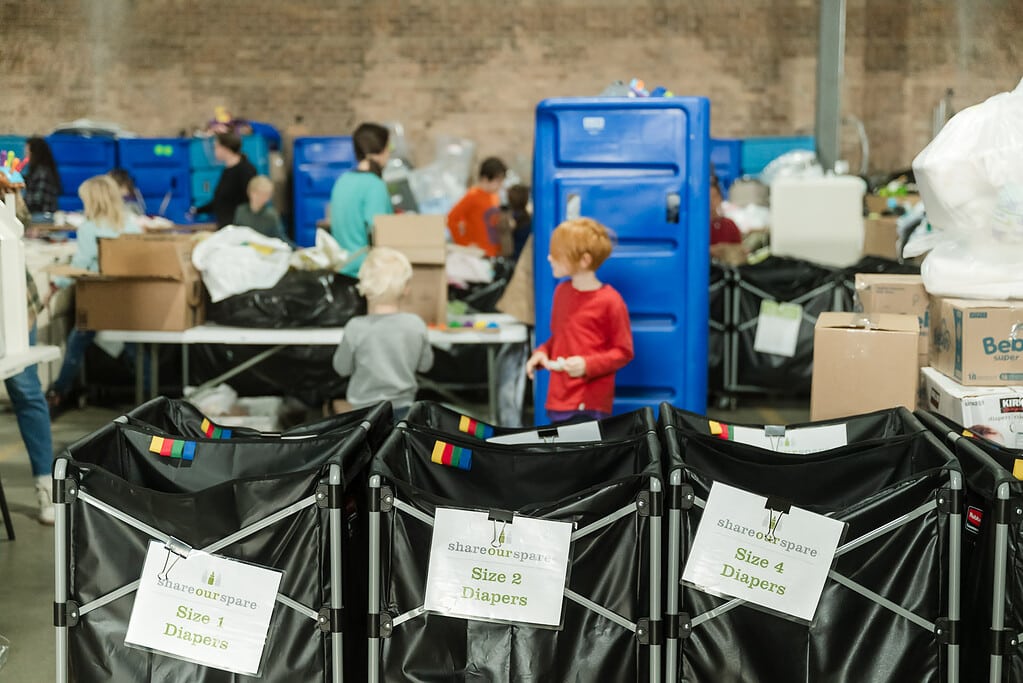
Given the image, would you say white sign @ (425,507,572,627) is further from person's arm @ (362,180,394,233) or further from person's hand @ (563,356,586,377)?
person's arm @ (362,180,394,233)

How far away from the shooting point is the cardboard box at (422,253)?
17.8 feet

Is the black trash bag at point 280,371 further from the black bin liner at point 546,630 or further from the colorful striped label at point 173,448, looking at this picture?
the black bin liner at point 546,630

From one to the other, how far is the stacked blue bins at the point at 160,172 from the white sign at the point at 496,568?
8614 millimetres

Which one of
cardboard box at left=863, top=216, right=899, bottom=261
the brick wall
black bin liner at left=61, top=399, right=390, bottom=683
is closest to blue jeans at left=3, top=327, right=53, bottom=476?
black bin liner at left=61, top=399, right=390, bottom=683

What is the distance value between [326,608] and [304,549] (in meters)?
0.13

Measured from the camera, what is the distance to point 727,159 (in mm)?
10727

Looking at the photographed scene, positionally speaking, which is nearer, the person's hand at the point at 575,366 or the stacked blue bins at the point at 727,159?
the person's hand at the point at 575,366

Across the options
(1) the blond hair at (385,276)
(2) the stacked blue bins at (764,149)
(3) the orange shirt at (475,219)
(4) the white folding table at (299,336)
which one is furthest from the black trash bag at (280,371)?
(2) the stacked blue bins at (764,149)

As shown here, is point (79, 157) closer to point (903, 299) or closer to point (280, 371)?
point (280, 371)

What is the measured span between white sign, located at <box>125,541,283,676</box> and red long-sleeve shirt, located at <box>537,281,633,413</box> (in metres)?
1.68

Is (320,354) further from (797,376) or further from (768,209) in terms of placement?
(768,209)

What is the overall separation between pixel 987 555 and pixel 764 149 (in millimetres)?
8701

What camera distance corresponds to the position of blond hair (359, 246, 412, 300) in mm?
4223

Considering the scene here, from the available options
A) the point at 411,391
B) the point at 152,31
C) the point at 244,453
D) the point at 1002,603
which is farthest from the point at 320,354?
the point at 152,31
